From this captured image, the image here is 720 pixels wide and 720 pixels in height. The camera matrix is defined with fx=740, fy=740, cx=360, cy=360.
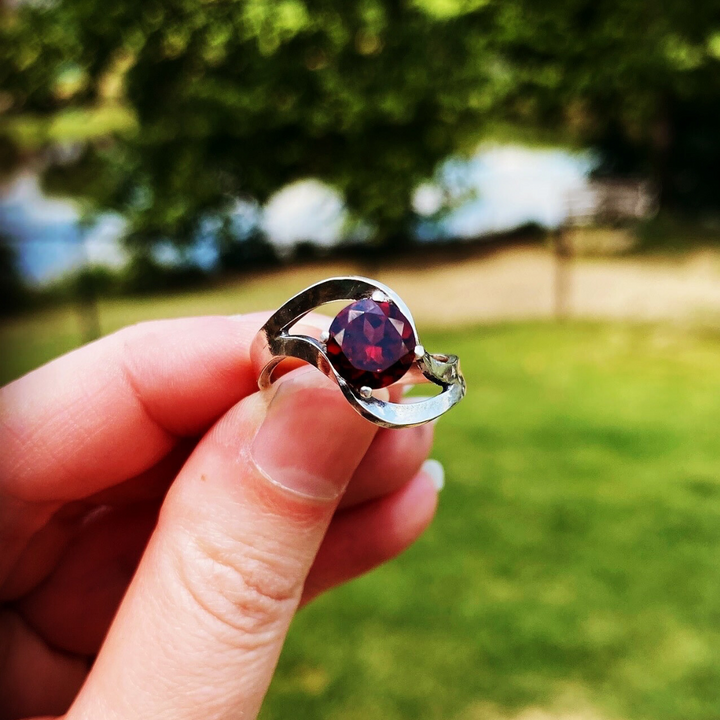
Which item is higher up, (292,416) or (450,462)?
(292,416)

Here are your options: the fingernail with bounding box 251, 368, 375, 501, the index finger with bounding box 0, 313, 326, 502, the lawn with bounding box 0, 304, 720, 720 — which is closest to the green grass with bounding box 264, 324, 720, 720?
the lawn with bounding box 0, 304, 720, 720

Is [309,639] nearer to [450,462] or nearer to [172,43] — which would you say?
[450,462]

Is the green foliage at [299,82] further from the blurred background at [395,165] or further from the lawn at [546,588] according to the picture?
the lawn at [546,588]

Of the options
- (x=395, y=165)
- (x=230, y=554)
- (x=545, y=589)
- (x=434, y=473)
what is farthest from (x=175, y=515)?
(x=395, y=165)

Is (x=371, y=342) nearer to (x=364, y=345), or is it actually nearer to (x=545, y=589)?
(x=364, y=345)

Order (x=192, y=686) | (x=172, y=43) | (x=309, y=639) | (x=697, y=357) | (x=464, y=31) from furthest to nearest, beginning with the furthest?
1. (x=172, y=43)
2. (x=464, y=31)
3. (x=697, y=357)
4. (x=309, y=639)
5. (x=192, y=686)

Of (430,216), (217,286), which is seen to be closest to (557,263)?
(430,216)
